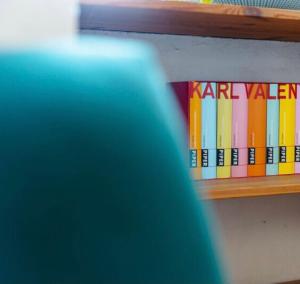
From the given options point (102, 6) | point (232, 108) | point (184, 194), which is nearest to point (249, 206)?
point (232, 108)

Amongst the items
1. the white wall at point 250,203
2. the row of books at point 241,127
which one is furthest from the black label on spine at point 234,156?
the white wall at point 250,203

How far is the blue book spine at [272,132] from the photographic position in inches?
49.1

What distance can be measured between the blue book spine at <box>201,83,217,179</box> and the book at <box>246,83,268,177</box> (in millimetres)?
101

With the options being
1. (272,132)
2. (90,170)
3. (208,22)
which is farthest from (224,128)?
(90,170)

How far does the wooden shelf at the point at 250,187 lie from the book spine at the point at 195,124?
7 cm

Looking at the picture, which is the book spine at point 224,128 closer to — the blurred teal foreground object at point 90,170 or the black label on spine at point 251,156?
the black label on spine at point 251,156

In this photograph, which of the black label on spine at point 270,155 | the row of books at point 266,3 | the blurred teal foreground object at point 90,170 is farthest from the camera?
the black label on spine at point 270,155

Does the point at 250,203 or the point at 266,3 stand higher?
the point at 266,3

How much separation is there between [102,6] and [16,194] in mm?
748

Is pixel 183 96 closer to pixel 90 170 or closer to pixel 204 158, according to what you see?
pixel 204 158

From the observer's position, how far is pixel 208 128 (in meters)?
1.19

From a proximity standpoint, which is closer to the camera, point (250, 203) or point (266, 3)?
point (266, 3)

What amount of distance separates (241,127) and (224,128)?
0.05 m

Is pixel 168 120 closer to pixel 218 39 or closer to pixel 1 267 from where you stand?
pixel 1 267
